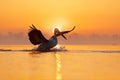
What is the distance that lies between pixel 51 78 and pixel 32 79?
1128 mm

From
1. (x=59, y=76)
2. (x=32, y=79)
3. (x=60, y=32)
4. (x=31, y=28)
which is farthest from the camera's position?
(x=60, y=32)

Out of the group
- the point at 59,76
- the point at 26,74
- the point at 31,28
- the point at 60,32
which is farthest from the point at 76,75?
the point at 60,32

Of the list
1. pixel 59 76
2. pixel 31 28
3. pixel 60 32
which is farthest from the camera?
pixel 60 32

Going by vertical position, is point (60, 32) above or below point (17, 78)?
above

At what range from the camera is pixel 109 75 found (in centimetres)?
2581

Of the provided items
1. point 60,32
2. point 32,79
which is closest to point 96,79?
point 32,79

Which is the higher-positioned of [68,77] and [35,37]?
[35,37]

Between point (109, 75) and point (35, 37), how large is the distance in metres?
36.7

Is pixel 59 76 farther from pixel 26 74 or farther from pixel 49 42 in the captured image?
pixel 49 42

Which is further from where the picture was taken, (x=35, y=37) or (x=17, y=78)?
(x=35, y=37)

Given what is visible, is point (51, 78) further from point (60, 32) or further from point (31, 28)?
point (60, 32)

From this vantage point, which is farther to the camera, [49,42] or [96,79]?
[49,42]

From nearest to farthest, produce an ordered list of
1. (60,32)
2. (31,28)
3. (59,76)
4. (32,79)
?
(32,79) < (59,76) < (31,28) < (60,32)

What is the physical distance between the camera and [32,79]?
Result: 23297mm
